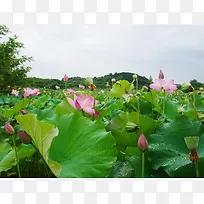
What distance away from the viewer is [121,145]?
2.17ft

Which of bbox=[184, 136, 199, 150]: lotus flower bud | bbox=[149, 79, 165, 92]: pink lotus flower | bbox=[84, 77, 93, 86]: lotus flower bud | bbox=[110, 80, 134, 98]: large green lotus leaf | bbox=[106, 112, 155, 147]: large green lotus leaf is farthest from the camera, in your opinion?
bbox=[110, 80, 134, 98]: large green lotus leaf

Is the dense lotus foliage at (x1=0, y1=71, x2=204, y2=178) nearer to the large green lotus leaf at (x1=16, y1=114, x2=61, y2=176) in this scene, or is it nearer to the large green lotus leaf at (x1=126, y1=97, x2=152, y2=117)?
the large green lotus leaf at (x1=16, y1=114, x2=61, y2=176)

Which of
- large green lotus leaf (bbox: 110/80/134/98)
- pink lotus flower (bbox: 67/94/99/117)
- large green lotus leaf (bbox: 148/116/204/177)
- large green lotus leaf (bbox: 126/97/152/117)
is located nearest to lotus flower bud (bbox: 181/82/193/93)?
large green lotus leaf (bbox: 148/116/204/177)

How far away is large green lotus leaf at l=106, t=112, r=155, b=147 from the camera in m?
0.64

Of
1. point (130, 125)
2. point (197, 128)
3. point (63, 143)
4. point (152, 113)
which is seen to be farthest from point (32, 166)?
point (152, 113)

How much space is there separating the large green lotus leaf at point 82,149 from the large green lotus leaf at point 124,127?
3.3 inches

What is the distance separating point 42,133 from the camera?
45 cm

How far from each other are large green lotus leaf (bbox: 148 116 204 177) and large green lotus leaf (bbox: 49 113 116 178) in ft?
0.27

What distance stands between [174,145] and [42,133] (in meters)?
0.27

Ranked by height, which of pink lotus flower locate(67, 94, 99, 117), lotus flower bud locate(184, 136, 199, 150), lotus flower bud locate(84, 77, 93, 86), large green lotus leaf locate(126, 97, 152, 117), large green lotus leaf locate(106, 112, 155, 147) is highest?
lotus flower bud locate(184, 136, 199, 150)

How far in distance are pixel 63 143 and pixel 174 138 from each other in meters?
0.22

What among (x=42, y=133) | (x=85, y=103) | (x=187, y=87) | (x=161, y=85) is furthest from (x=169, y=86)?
(x=42, y=133)

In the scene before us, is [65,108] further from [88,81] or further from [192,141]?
[192,141]

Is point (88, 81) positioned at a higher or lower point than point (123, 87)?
higher
